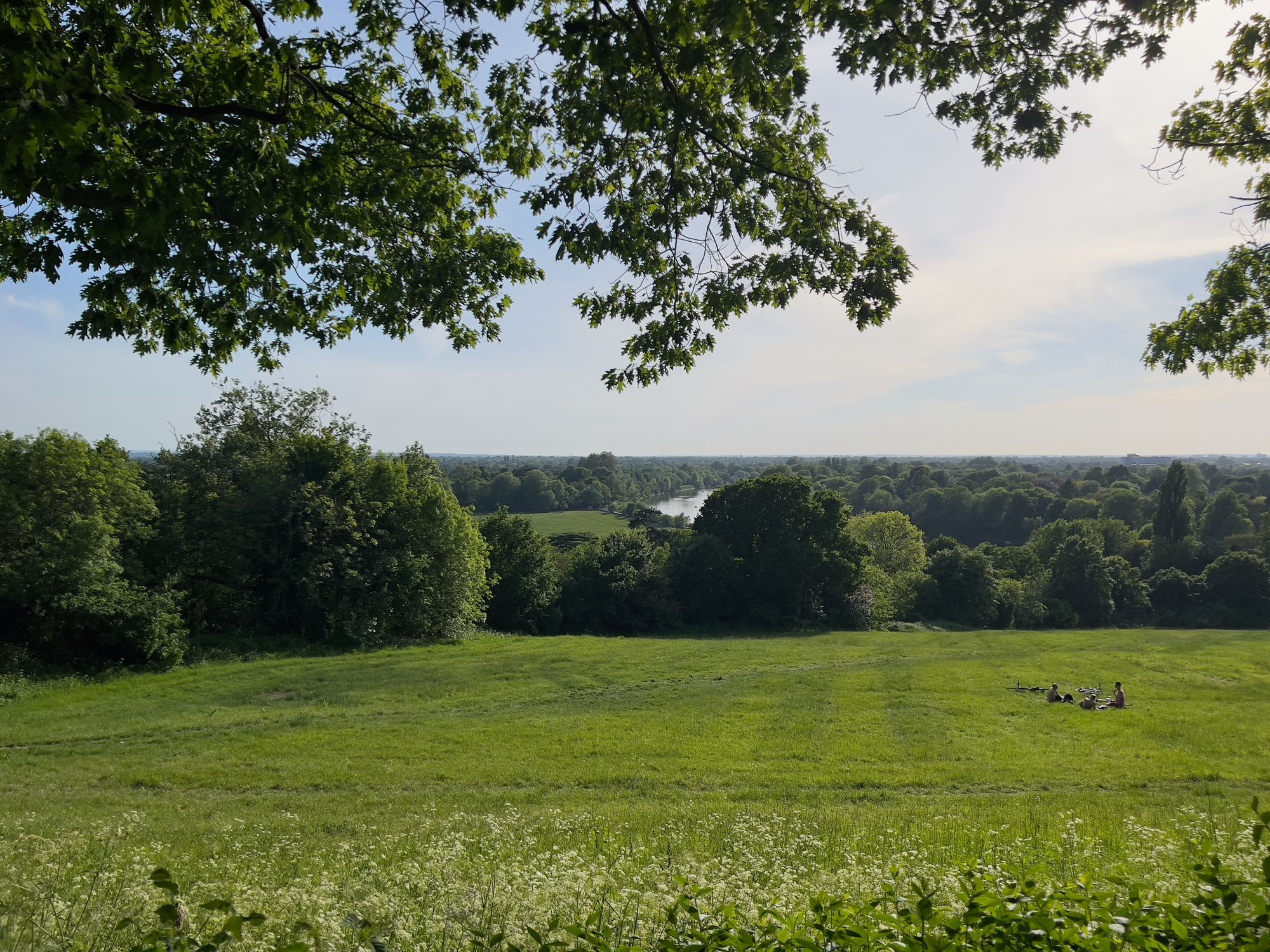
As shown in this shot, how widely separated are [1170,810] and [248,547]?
114 ft

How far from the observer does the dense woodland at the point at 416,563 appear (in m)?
25.5

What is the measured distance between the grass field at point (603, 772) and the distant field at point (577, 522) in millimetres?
66540

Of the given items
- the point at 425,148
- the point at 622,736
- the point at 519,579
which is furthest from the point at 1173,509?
the point at 425,148

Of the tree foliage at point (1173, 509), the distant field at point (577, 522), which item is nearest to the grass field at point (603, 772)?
the tree foliage at point (1173, 509)

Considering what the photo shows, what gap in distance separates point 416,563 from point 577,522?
83304mm

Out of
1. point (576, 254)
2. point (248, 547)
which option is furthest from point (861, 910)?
point (248, 547)

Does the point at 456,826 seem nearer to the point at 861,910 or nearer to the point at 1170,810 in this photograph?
the point at 861,910

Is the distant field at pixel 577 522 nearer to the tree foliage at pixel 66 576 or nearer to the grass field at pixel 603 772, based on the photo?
the tree foliage at pixel 66 576

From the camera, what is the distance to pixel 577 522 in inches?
4690

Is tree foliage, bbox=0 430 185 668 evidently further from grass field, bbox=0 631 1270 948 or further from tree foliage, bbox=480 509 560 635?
tree foliage, bbox=480 509 560 635

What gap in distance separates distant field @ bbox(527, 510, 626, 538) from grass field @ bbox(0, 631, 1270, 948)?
66.5 m

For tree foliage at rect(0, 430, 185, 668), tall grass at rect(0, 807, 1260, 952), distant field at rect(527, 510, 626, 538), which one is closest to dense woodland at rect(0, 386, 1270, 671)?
tree foliage at rect(0, 430, 185, 668)

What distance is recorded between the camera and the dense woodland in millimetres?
25484

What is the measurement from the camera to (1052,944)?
2910 mm
